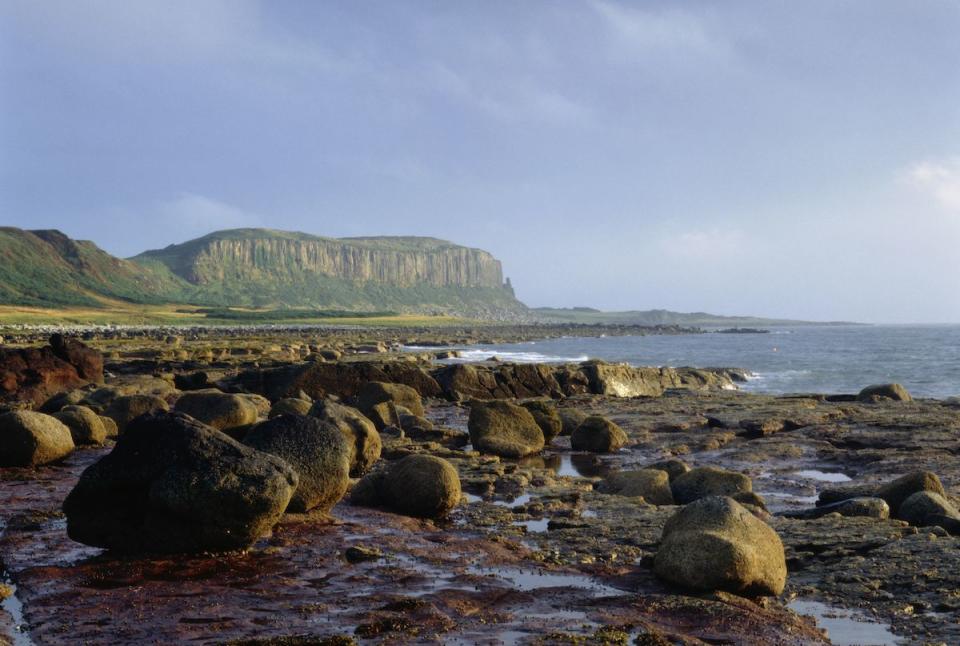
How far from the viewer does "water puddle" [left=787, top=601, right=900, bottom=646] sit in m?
8.98

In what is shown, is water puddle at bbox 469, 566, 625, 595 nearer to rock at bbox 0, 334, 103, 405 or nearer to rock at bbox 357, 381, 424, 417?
rock at bbox 357, 381, 424, 417

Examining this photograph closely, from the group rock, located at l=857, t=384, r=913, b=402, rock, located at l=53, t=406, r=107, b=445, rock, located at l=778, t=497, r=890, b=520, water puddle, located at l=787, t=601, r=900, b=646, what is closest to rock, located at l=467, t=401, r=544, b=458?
rock, located at l=778, t=497, r=890, b=520

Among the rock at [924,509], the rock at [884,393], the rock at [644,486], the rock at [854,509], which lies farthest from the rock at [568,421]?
the rock at [884,393]

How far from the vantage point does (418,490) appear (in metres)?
15.1

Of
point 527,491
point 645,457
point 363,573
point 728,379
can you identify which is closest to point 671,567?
point 363,573

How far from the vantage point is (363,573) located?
36.3 ft

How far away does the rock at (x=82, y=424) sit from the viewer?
2181cm

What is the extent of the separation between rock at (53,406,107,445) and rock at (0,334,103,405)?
11.9 metres

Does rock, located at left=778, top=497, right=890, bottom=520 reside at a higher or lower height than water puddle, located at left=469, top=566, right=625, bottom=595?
higher

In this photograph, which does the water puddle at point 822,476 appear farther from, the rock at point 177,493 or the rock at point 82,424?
the rock at point 82,424

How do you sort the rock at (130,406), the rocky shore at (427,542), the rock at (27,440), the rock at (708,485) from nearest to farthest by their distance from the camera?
1. the rocky shore at (427,542)
2. the rock at (708,485)
3. the rock at (27,440)
4. the rock at (130,406)

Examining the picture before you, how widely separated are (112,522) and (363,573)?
3.67 m

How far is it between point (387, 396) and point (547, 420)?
239 inches

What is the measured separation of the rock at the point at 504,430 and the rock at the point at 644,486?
593 cm
